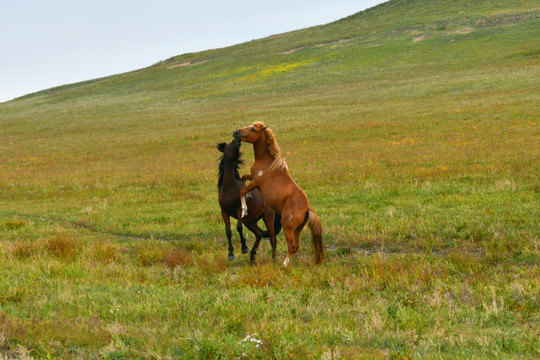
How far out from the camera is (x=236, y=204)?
11.1 m

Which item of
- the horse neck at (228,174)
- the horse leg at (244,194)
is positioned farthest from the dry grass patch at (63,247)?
the horse leg at (244,194)

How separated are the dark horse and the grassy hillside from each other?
524mm

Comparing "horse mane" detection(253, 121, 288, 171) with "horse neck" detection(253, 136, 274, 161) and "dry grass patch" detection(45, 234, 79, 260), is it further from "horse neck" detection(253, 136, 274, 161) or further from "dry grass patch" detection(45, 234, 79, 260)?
"dry grass patch" detection(45, 234, 79, 260)

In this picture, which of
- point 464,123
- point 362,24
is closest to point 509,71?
point 464,123

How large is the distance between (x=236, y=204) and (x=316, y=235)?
234 centimetres

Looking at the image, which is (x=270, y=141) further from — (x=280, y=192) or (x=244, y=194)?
(x=244, y=194)

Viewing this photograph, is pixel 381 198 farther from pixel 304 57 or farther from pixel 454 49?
pixel 304 57

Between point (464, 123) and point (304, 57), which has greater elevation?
point (304, 57)

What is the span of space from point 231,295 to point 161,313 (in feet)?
4.08

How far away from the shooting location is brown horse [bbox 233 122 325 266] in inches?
375

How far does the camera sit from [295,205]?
31.7 feet

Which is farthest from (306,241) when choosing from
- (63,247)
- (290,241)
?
(63,247)

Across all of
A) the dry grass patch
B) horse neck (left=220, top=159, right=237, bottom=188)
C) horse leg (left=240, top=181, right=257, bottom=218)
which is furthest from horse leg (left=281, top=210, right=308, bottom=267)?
the dry grass patch

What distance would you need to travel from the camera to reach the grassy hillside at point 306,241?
18.5ft
